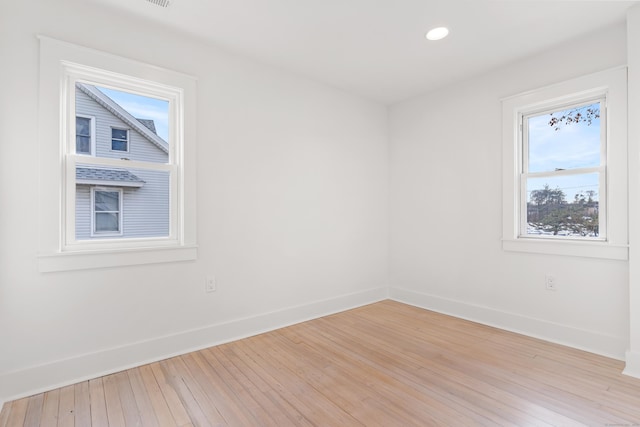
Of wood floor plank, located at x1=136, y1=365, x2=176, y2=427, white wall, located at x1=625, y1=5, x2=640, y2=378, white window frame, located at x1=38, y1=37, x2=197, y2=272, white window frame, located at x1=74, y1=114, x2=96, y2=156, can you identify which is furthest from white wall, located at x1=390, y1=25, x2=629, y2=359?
white window frame, located at x1=74, y1=114, x2=96, y2=156

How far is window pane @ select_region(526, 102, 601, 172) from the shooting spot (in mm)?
2650

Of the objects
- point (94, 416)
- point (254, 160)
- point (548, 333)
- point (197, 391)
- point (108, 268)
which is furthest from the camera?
point (254, 160)

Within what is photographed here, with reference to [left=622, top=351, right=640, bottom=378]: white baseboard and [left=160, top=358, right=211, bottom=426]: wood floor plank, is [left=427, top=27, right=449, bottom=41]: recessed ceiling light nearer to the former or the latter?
[left=622, top=351, right=640, bottom=378]: white baseboard

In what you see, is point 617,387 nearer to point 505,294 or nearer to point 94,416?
point 505,294

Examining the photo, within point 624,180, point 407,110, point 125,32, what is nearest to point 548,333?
point 624,180

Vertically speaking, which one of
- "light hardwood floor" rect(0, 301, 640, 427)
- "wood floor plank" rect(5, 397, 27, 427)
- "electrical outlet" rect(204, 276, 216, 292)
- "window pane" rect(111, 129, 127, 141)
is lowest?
"wood floor plank" rect(5, 397, 27, 427)

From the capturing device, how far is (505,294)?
3.08 metres

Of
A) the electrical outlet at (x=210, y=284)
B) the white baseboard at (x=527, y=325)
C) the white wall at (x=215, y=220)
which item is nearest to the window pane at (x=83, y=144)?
the white wall at (x=215, y=220)

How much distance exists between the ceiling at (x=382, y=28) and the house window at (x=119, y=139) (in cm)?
86

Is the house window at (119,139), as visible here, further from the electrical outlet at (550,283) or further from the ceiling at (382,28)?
the electrical outlet at (550,283)

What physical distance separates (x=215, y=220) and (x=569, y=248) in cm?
305

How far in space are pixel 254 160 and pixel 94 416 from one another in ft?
7.06

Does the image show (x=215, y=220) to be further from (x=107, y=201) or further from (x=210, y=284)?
(x=107, y=201)

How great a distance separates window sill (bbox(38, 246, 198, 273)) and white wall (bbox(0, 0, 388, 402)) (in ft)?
0.19
